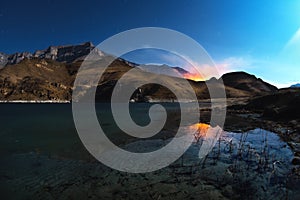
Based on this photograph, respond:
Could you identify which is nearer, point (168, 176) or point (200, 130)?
point (168, 176)

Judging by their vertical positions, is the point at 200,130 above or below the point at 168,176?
above

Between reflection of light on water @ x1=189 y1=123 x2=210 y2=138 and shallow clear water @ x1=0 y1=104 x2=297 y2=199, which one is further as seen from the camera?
reflection of light on water @ x1=189 y1=123 x2=210 y2=138

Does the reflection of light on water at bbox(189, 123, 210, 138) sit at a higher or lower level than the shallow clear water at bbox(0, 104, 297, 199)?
higher

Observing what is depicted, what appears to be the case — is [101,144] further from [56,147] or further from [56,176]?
[56,176]

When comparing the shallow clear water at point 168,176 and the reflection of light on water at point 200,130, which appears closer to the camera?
the shallow clear water at point 168,176

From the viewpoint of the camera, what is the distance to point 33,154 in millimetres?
24141

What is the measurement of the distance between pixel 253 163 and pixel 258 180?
14.2ft

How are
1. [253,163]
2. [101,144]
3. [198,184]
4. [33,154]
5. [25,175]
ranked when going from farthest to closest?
[101,144]
[33,154]
[253,163]
[25,175]
[198,184]

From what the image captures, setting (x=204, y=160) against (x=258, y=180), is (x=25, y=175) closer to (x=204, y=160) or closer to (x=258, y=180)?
(x=204, y=160)

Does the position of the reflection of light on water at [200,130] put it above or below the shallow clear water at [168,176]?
above

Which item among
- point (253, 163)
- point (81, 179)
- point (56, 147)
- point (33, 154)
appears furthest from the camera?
point (56, 147)

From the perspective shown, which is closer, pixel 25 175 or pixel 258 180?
pixel 258 180

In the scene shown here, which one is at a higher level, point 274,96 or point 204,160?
point 274,96

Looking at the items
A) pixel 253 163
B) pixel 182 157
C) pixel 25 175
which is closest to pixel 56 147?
pixel 25 175
